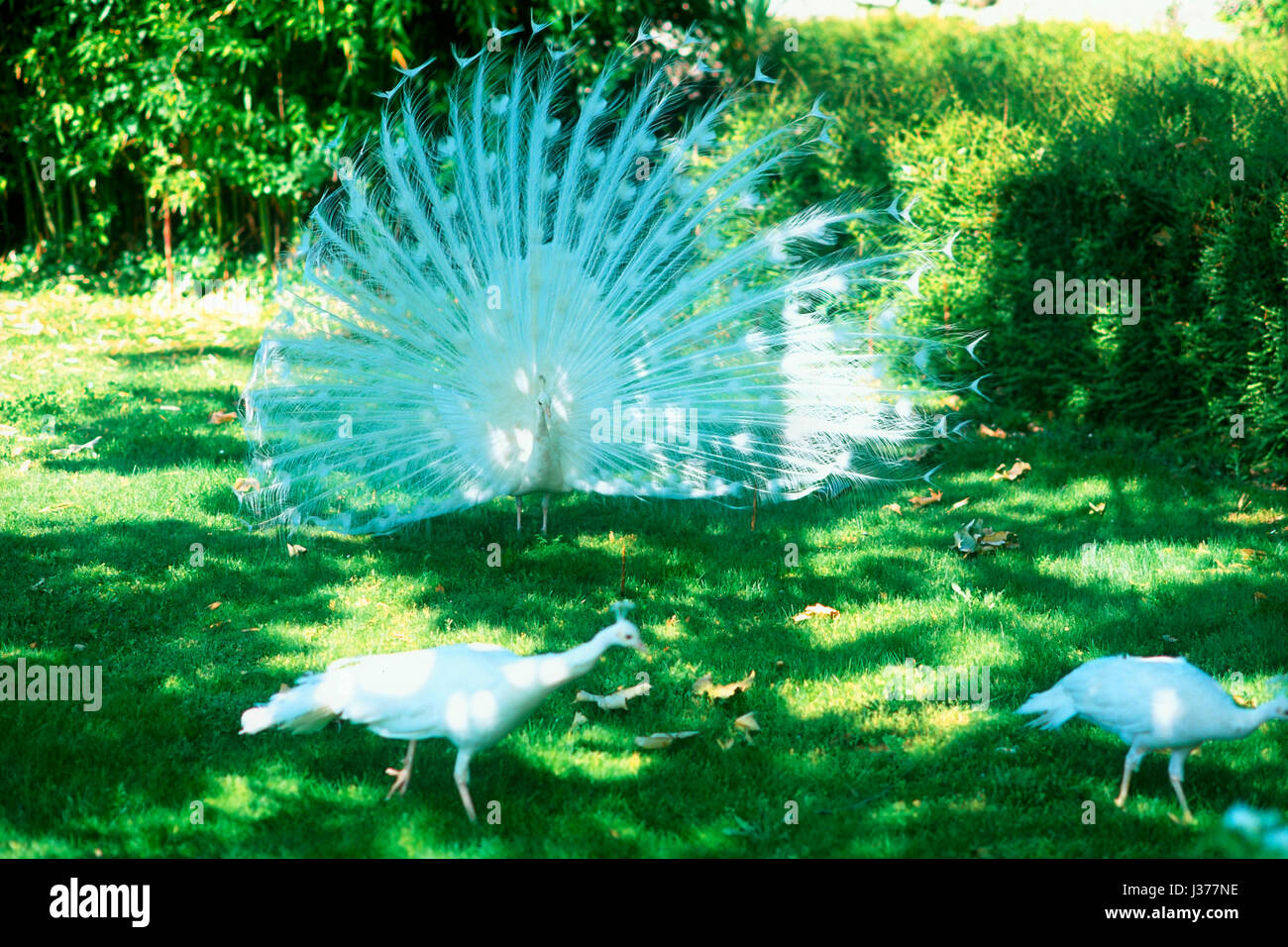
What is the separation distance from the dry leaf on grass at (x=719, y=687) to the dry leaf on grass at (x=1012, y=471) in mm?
3400

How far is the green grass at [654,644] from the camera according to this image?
371 centimetres

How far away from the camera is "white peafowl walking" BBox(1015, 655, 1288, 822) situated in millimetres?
3508

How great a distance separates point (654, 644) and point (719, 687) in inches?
24.9

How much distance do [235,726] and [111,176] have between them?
13131 millimetres

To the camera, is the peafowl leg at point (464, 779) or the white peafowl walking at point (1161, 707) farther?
the peafowl leg at point (464, 779)

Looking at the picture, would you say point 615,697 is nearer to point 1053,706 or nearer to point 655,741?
point 655,741

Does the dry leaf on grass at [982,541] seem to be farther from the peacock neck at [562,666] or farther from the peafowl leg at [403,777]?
the peafowl leg at [403,777]

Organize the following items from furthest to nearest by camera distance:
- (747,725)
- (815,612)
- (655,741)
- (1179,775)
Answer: (815,612)
(747,725)
(655,741)
(1179,775)

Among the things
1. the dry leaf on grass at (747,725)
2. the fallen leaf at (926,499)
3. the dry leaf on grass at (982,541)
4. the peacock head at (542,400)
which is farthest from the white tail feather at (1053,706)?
the fallen leaf at (926,499)

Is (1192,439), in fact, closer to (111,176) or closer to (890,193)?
(890,193)

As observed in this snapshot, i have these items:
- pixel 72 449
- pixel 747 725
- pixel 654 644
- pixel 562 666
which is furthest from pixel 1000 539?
pixel 72 449

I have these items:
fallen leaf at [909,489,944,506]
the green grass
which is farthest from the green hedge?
fallen leaf at [909,489,944,506]

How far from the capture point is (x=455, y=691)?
11.4 ft

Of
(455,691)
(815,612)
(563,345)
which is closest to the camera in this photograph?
(455,691)
